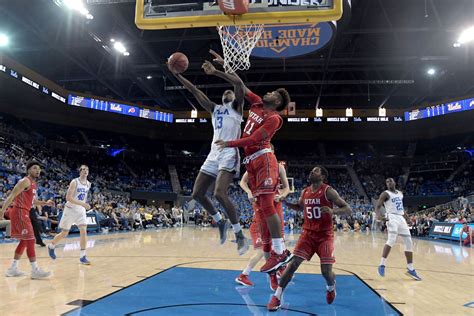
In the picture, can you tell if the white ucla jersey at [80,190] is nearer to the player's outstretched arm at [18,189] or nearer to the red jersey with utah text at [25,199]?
the red jersey with utah text at [25,199]

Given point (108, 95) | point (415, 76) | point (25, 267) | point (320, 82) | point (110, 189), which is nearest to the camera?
point (25, 267)

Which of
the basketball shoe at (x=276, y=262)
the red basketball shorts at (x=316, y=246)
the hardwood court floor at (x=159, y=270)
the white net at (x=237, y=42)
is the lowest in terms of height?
the hardwood court floor at (x=159, y=270)

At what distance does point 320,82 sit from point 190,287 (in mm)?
21062

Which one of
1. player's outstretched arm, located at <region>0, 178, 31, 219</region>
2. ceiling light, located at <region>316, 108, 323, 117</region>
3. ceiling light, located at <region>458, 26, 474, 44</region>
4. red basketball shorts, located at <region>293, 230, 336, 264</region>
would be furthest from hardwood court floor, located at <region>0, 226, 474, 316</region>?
ceiling light, located at <region>316, 108, 323, 117</region>

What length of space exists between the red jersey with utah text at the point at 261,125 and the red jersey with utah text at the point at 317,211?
810 mm

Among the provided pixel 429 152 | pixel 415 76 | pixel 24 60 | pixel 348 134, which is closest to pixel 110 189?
pixel 24 60

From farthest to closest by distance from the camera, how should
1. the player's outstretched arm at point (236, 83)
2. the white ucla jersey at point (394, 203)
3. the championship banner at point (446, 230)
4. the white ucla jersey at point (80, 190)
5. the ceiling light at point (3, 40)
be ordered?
1. the ceiling light at point (3, 40)
2. the championship banner at point (446, 230)
3. the white ucla jersey at point (80, 190)
4. the white ucla jersey at point (394, 203)
5. the player's outstretched arm at point (236, 83)

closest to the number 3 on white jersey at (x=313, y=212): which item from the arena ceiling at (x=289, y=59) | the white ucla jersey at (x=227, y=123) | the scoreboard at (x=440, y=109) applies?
the white ucla jersey at (x=227, y=123)

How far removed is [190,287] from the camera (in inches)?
207

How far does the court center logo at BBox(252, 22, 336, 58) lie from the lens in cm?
1516

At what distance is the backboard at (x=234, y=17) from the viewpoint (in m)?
5.51

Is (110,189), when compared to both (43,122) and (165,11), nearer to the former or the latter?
(43,122)

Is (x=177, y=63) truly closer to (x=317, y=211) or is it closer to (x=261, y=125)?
(x=261, y=125)

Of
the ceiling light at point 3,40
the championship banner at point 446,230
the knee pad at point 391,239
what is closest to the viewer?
the knee pad at point 391,239
